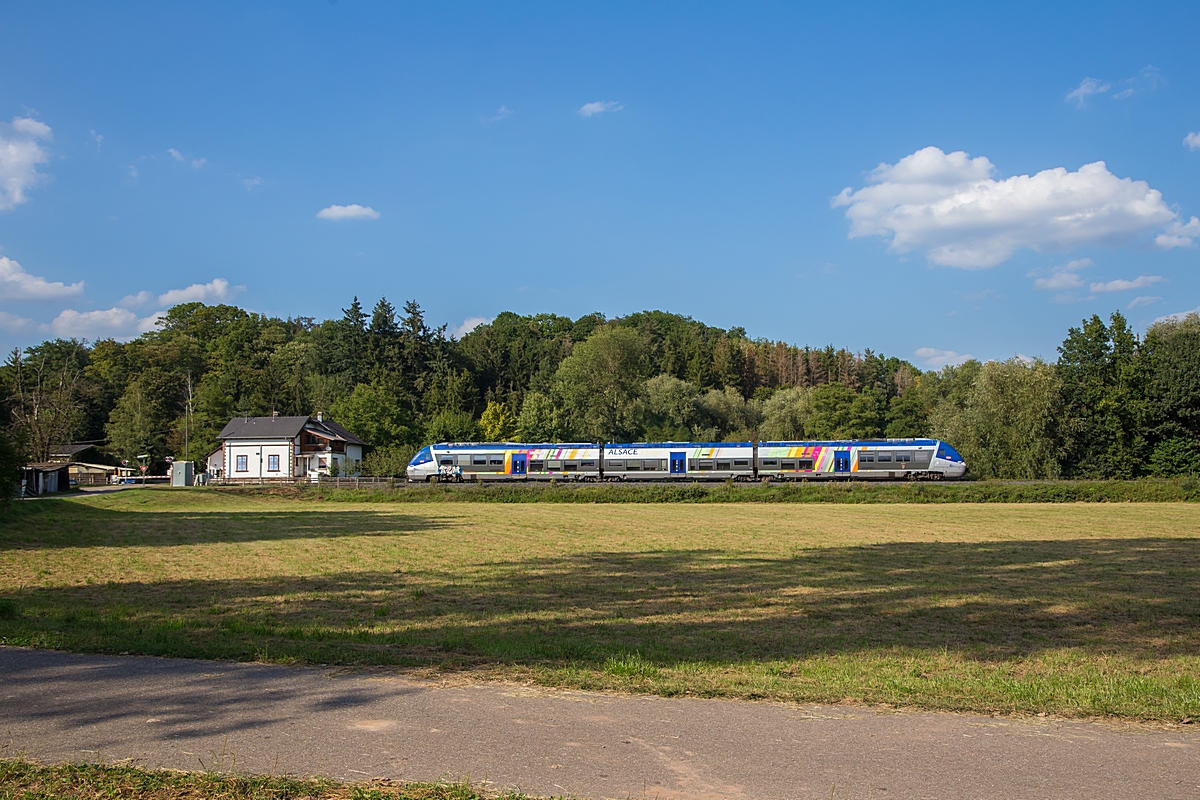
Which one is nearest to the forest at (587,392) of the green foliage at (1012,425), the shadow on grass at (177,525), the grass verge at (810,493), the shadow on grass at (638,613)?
the green foliage at (1012,425)

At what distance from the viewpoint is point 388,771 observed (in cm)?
573

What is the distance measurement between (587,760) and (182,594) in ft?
38.2

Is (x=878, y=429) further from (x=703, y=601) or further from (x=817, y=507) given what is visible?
(x=703, y=601)

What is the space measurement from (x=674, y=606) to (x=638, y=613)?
979mm

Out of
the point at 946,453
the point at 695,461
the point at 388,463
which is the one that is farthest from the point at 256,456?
the point at 946,453

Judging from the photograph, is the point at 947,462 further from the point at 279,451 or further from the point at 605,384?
the point at 279,451

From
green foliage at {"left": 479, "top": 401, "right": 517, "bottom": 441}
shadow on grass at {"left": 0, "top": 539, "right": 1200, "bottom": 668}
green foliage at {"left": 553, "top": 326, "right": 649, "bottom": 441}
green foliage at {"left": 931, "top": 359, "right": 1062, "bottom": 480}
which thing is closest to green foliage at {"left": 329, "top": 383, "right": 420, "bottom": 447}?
green foliage at {"left": 479, "top": 401, "right": 517, "bottom": 441}

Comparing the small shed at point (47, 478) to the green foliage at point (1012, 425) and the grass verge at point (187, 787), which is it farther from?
the green foliage at point (1012, 425)

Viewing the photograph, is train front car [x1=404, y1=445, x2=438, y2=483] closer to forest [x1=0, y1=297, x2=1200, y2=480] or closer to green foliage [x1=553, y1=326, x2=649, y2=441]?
forest [x1=0, y1=297, x2=1200, y2=480]

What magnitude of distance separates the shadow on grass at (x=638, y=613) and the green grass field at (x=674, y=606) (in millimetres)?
63

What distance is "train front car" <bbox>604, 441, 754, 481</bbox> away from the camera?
210 ft

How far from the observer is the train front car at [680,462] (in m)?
64.0

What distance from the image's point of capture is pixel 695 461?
64.7 metres

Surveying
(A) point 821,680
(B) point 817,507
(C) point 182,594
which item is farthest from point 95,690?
(B) point 817,507
